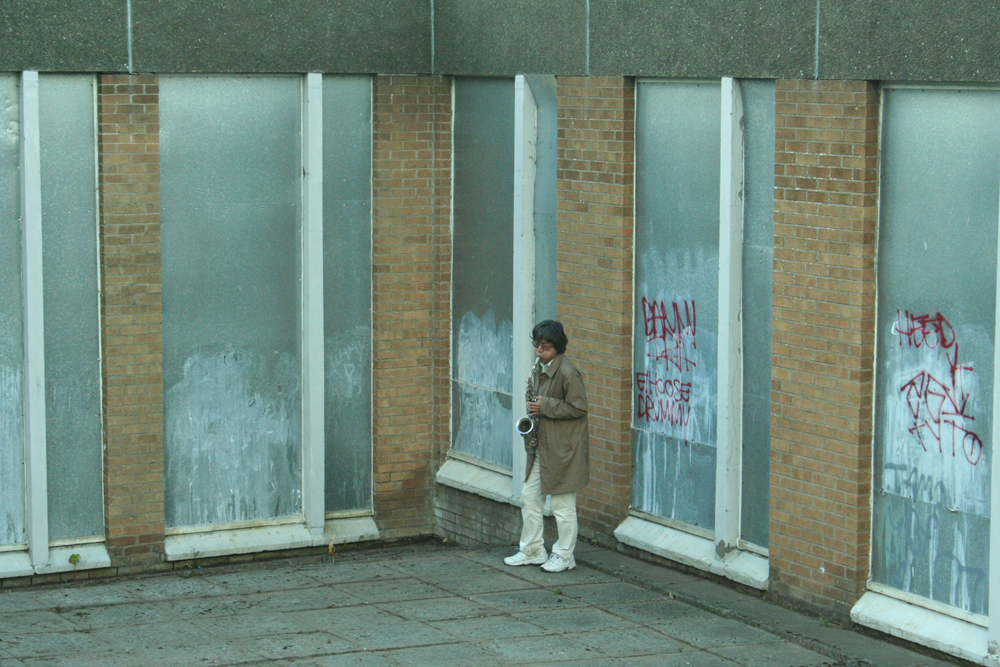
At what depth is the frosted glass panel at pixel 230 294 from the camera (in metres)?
11.0

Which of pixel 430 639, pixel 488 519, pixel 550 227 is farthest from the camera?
pixel 488 519

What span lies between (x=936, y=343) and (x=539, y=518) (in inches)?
126

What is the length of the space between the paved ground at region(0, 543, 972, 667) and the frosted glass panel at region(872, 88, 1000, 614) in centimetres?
62

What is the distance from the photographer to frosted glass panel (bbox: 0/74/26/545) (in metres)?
10.4

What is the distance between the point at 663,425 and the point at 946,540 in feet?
8.10

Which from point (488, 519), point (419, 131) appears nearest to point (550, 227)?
point (419, 131)

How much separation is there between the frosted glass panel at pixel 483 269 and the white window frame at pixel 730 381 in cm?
213

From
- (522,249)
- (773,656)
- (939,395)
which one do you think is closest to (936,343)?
(939,395)

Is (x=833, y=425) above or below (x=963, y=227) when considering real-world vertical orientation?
below

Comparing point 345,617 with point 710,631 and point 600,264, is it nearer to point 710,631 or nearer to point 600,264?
point 710,631

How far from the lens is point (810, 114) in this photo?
348 inches

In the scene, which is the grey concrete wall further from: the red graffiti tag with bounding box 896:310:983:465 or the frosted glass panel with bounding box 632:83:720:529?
the red graffiti tag with bounding box 896:310:983:465

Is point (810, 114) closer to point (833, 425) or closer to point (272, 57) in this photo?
point (833, 425)

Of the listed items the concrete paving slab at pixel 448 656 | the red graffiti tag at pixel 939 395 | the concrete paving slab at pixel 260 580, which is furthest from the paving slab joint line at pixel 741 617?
the concrete paving slab at pixel 260 580
